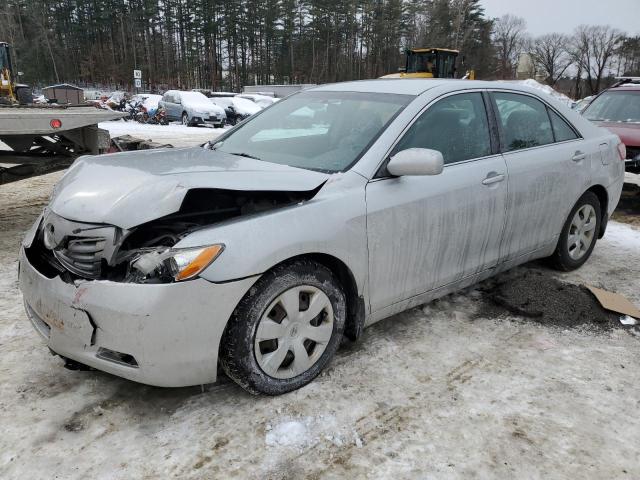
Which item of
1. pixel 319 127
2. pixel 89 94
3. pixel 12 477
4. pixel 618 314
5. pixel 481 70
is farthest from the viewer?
pixel 481 70

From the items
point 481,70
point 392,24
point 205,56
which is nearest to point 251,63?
point 205,56

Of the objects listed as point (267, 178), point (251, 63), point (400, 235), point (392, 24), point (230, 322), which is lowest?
point (230, 322)

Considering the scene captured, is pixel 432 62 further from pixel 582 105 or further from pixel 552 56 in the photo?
pixel 552 56

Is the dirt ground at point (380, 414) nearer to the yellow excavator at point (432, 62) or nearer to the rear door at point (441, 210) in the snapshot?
the rear door at point (441, 210)

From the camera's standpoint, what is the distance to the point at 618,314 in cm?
373

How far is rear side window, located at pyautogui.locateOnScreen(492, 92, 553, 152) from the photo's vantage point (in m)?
3.69

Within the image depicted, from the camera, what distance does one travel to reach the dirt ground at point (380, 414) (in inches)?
87.4

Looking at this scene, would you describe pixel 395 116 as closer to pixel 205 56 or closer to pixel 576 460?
pixel 576 460

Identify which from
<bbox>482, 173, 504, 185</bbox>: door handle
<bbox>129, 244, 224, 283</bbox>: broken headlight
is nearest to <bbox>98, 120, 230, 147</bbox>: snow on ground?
<bbox>482, 173, 504, 185</bbox>: door handle

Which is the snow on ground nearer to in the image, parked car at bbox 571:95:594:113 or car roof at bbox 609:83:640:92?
parked car at bbox 571:95:594:113

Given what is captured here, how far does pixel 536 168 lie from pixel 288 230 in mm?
2193

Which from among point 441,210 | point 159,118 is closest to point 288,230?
point 441,210

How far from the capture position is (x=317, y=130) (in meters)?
3.43

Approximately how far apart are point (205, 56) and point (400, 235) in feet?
218
